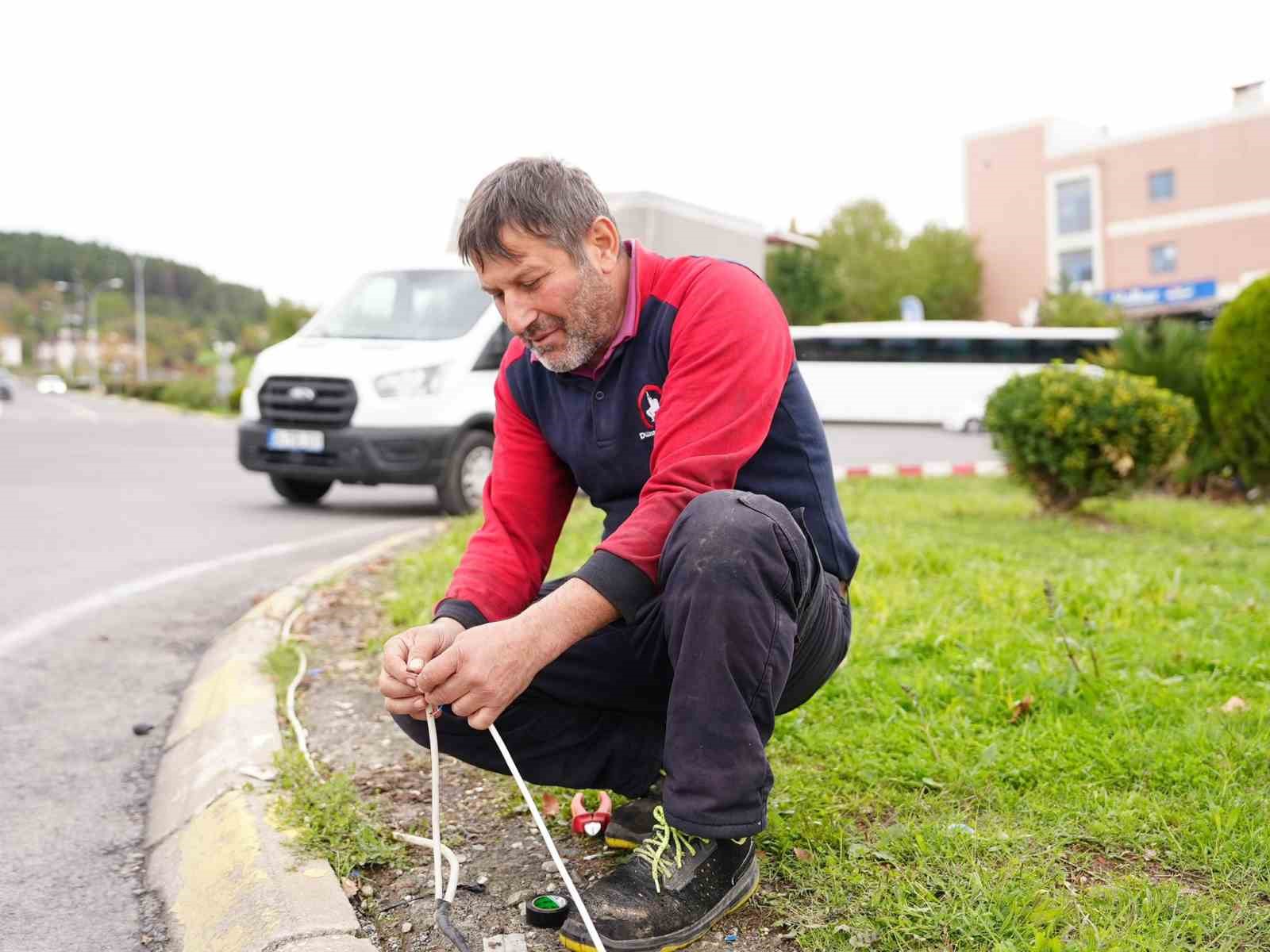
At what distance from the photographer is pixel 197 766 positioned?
3365 mm

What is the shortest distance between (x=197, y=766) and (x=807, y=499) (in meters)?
1.90

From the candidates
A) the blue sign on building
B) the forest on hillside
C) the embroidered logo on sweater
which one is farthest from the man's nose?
the forest on hillside

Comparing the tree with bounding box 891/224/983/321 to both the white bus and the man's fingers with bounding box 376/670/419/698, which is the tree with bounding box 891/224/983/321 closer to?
the white bus

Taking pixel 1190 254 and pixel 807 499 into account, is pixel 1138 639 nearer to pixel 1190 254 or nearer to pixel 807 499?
pixel 807 499

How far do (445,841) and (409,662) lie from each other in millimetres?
744

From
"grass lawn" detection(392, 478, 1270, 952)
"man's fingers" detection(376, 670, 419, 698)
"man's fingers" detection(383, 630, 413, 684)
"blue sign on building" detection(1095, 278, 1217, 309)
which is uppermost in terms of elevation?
"blue sign on building" detection(1095, 278, 1217, 309)

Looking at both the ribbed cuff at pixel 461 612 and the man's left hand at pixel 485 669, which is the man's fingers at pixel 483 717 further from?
the ribbed cuff at pixel 461 612

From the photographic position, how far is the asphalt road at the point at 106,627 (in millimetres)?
2830

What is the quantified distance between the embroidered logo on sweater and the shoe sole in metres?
0.95

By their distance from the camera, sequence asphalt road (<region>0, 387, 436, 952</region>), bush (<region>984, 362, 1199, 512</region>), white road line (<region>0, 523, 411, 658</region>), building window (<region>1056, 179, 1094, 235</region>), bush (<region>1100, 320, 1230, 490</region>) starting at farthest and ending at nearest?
building window (<region>1056, 179, 1094, 235</region>), bush (<region>1100, 320, 1230, 490</region>), bush (<region>984, 362, 1199, 512</region>), white road line (<region>0, 523, 411, 658</region>), asphalt road (<region>0, 387, 436, 952</region>)

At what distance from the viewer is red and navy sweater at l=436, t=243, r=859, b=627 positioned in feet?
7.91

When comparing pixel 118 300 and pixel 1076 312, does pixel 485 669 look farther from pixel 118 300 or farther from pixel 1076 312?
pixel 118 300

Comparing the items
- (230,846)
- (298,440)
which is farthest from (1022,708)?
(298,440)

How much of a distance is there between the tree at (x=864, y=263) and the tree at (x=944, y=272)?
0.64 meters
